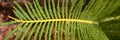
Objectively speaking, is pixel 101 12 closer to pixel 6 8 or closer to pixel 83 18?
pixel 83 18

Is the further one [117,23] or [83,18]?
[117,23]

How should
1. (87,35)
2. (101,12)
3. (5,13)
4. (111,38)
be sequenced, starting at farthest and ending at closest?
A: (5,13) < (111,38) < (101,12) < (87,35)

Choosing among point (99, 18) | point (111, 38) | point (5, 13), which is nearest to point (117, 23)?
point (111, 38)

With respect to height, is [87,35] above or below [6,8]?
above

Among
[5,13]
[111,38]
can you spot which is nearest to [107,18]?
[111,38]

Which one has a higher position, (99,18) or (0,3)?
(99,18)

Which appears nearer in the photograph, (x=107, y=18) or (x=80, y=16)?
(x=80, y=16)

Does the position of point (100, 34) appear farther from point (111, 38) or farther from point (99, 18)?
point (111, 38)

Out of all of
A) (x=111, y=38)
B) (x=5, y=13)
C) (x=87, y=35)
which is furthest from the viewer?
(x=5, y=13)

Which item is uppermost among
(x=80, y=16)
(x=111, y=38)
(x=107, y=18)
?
(x=80, y=16)
